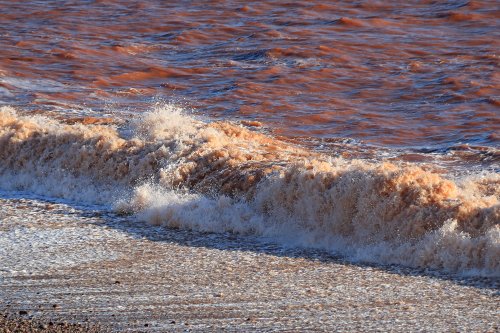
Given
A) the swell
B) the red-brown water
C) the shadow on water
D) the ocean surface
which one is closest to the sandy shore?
the shadow on water

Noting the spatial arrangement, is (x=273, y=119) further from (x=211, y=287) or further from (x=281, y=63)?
(x=211, y=287)

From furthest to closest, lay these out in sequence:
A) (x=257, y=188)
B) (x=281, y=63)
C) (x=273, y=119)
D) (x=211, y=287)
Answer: (x=281, y=63)
(x=273, y=119)
(x=257, y=188)
(x=211, y=287)

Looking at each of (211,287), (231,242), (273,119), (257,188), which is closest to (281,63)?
(273,119)

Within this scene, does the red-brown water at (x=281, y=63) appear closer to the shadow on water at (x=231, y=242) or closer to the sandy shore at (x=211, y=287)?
the shadow on water at (x=231, y=242)

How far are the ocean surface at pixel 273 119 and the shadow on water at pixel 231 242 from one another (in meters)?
0.14

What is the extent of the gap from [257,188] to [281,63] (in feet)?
34.7

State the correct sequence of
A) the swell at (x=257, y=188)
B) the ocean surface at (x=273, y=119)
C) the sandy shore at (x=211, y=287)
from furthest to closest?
1. the ocean surface at (x=273, y=119)
2. the swell at (x=257, y=188)
3. the sandy shore at (x=211, y=287)

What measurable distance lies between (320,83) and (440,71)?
2528mm

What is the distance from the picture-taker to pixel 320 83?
1844 cm

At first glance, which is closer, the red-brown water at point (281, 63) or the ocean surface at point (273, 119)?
the ocean surface at point (273, 119)

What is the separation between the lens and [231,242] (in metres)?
8.95

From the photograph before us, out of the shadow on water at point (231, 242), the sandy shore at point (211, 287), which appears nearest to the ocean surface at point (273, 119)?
the shadow on water at point (231, 242)

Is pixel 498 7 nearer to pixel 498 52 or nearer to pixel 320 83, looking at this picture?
pixel 498 52

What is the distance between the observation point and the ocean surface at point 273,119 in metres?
9.03
